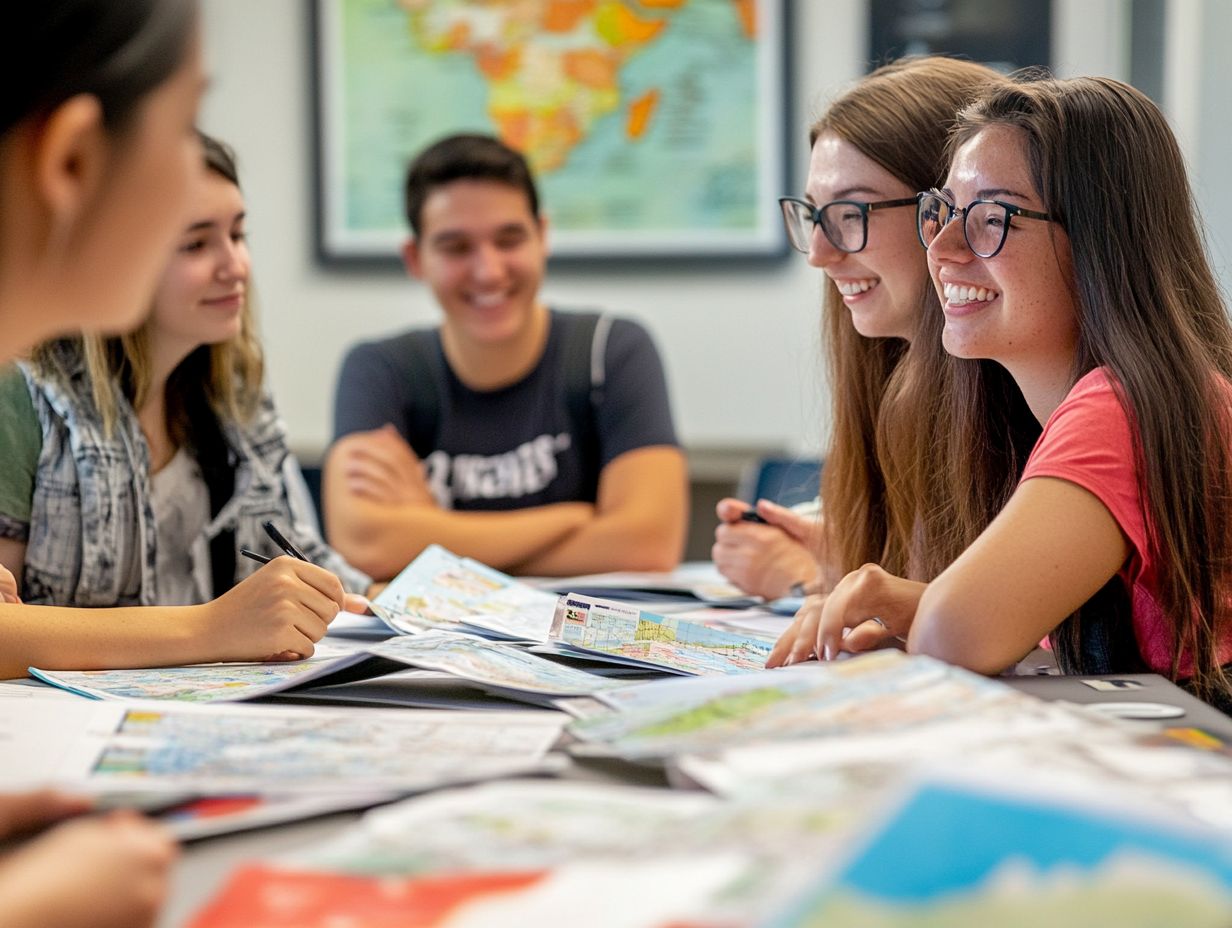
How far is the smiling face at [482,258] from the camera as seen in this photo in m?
2.61

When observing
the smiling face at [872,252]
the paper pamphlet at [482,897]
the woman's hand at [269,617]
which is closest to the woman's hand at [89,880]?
the paper pamphlet at [482,897]

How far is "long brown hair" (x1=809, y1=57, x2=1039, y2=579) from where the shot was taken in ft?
5.03

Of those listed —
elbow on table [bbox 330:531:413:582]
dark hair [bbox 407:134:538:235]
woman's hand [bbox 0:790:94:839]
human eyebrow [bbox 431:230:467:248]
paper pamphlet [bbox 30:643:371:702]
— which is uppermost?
dark hair [bbox 407:134:538:235]

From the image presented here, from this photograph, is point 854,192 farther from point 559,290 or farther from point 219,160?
point 559,290

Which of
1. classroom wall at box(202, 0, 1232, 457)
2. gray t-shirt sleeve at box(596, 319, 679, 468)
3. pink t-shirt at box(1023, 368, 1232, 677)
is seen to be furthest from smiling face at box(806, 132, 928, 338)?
classroom wall at box(202, 0, 1232, 457)

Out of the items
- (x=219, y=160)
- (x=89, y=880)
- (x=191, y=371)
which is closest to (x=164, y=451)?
(x=191, y=371)

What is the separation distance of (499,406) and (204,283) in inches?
30.8

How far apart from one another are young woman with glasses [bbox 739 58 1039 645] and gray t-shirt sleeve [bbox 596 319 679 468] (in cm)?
66

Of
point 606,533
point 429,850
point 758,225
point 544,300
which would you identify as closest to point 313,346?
point 544,300

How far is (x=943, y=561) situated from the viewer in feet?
5.09

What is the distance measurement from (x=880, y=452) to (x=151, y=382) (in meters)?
1.00

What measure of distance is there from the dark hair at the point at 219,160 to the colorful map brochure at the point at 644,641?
99 cm

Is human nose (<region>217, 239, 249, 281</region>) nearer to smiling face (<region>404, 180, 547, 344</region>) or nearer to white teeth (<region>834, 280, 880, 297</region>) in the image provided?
smiling face (<region>404, 180, 547, 344</region>)

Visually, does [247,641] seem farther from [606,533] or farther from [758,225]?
[758,225]
